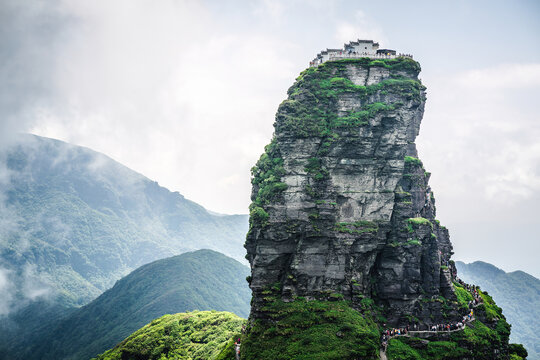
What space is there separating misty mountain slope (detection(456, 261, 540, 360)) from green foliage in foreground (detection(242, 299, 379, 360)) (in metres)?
149

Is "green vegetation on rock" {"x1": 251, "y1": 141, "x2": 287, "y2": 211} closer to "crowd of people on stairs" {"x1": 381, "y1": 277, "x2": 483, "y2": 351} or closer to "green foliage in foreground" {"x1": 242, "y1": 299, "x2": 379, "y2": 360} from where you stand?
"green foliage in foreground" {"x1": 242, "y1": 299, "x2": 379, "y2": 360}

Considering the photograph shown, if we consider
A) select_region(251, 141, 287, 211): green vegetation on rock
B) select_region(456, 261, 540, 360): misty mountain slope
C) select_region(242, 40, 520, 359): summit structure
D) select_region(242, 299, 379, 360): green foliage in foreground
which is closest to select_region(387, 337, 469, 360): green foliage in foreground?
select_region(242, 40, 520, 359): summit structure

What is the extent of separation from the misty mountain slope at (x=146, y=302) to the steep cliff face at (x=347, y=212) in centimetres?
7551

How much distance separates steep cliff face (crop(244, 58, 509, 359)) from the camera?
5409cm

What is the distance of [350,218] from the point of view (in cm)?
5603

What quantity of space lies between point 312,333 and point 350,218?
1723 cm

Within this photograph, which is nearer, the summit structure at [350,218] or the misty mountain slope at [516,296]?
the summit structure at [350,218]

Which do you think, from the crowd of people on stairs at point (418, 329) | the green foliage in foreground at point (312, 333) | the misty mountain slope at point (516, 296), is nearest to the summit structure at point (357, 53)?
the green foliage in foreground at point (312, 333)

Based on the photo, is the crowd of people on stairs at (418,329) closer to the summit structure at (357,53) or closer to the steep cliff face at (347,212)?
the steep cliff face at (347,212)

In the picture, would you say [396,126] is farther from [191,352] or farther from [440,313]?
[191,352]

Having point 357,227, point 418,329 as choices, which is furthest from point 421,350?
point 357,227

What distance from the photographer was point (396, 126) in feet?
190

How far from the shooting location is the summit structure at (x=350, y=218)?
53.9 metres

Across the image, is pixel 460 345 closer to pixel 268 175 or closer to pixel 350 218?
pixel 350 218
